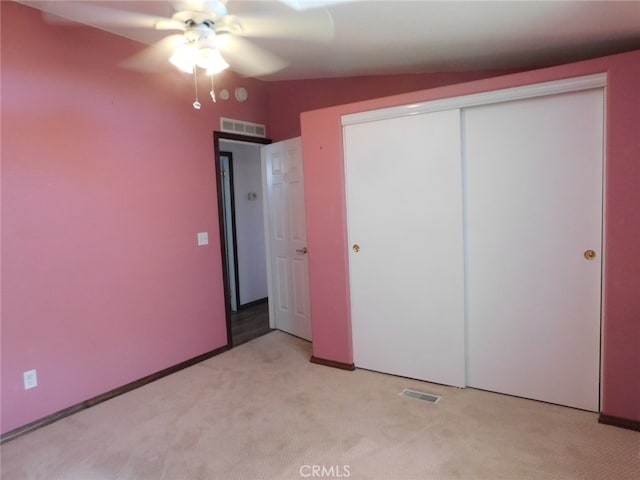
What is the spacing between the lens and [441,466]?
1996 millimetres

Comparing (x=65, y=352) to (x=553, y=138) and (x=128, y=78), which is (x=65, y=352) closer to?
(x=128, y=78)

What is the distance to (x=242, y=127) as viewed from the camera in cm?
387

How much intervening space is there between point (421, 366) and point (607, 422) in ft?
3.66

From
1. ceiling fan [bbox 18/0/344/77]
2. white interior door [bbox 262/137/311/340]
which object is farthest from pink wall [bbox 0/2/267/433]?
white interior door [bbox 262/137/311/340]

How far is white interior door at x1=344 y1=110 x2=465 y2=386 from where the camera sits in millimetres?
2715

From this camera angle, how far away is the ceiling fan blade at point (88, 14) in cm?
234

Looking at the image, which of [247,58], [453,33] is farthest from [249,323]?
[453,33]

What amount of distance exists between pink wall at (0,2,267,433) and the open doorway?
4.72 ft

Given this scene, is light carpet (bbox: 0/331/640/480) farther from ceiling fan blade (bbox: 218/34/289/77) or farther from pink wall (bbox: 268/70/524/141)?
pink wall (bbox: 268/70/524/141)

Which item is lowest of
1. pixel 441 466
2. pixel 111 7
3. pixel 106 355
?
pixel 441 466

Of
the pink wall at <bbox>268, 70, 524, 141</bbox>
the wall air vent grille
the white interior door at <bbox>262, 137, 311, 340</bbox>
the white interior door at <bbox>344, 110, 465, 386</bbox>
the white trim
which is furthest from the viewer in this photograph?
the white interior door at <bbox>262, 137, 311, 340</bbox>

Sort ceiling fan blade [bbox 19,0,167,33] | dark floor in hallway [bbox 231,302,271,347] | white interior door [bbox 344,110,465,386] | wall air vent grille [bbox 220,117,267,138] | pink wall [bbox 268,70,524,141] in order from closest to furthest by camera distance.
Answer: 1. ceiling fan blade [bbox 19,0,167,33]
2. white interior door [bbox 344,110,465,386]
3. pink wall [bbox 268,70,524,141]
4. wall air vent grille [bbox 220,117,267,138]
5. dark floor in hallway [bbox 231,302,271,347]

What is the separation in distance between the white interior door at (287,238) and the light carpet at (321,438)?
1117mm

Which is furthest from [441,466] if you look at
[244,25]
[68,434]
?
[244,25]
